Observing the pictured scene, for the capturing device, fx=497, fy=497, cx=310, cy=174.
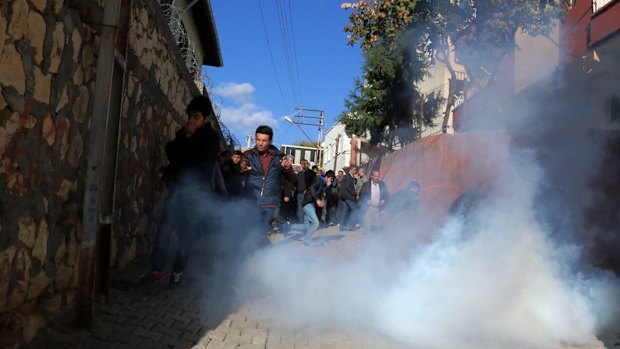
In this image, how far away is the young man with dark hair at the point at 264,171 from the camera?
4988 mm

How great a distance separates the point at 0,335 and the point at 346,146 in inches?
1357

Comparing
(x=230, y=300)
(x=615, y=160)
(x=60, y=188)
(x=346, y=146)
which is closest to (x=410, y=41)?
(x=615, y=160)

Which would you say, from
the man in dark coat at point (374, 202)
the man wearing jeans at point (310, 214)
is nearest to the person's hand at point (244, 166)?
the man wearing jeans at point (310, 214)

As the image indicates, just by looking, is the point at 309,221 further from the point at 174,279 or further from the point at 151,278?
the point at 151,278

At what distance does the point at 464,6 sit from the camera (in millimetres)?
11438

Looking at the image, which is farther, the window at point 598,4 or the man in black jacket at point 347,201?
the window at point 598,4

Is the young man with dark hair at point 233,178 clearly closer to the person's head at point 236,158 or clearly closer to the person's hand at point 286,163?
the person's head at point 236,158

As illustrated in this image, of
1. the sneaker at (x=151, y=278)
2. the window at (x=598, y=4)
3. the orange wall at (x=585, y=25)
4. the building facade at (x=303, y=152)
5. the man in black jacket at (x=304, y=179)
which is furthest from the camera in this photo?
the building facade at (x=303, y=152)

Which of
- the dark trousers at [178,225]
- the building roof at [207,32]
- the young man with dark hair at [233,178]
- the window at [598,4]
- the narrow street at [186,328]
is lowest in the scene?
the narrow street at [186,328]

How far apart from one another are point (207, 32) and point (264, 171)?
8.60 m

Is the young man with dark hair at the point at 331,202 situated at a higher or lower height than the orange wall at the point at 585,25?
lower

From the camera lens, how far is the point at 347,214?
10.6 m

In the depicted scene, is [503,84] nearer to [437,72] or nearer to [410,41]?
[410,41]

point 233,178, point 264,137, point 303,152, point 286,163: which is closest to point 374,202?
point 286,163
